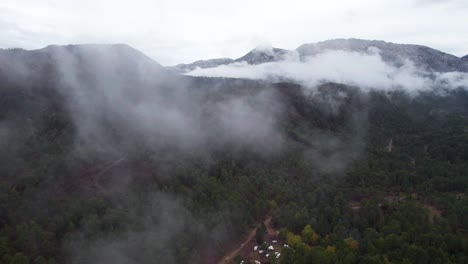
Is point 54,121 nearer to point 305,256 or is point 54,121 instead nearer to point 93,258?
point 93,258

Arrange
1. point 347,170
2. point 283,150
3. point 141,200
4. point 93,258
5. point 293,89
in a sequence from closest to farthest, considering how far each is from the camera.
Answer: point 93,258, point 141,200, point 347,170, point 283,150, point 293,89

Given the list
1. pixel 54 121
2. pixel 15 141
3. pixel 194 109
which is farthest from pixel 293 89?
pixel 15 141

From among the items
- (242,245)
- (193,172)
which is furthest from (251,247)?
(193,172)

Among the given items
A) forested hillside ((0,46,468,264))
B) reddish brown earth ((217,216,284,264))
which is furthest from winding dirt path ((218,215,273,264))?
forested hillside ((0,46,468,264))

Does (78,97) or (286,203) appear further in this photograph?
(78,97)

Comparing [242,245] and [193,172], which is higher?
[193,172]

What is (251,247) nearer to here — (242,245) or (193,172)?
(242,245)

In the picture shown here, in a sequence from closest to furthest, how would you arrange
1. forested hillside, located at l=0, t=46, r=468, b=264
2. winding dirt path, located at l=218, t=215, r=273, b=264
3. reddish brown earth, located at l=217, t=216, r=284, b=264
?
forested hillside, located at l=0, t=46, r=468, b=264
winding dirt path, located at l=218, t=215, r=273, b=264
reddish brown earth, located at l=217, t=216, r=284, b=264

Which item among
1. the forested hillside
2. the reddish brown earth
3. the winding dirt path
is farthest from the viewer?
the reddish brown earth

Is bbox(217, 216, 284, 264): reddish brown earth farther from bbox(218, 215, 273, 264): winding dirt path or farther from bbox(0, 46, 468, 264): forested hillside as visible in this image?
bbox(0, 46, 468, 264): forested hillside
